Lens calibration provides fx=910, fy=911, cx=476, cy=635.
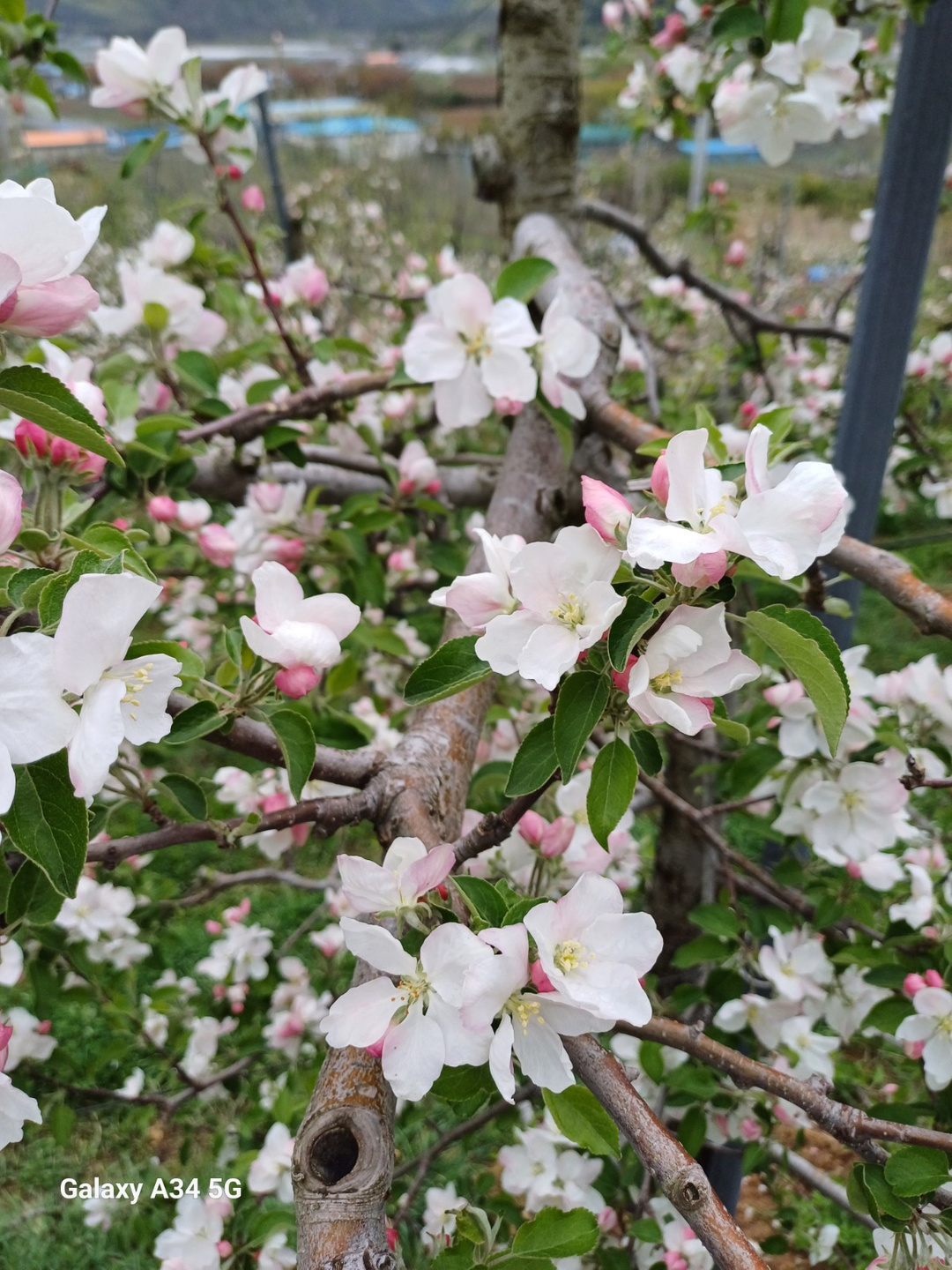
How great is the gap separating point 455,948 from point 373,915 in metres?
0.13

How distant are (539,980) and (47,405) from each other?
1.38 feet

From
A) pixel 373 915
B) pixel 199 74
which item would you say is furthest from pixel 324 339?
pixel 373 915

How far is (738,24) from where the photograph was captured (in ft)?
3.45

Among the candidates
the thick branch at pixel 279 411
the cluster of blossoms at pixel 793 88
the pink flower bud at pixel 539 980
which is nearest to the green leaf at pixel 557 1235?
the pink flower bud at pixel 539 980

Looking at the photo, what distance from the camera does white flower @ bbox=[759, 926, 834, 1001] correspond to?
106 centimetres

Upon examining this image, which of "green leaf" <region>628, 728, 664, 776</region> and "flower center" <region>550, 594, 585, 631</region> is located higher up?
"flower center" <region>550, 594, 585, 631</region>

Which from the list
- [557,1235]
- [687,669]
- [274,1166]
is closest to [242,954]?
[274,1166]

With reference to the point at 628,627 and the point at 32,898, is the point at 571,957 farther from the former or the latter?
the point at 32,898

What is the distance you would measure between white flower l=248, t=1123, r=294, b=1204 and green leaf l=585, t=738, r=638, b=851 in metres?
0.85

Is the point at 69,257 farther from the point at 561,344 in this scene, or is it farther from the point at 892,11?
the point at 892,11

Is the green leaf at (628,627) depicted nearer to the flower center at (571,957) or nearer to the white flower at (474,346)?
the flower center at (571,957)

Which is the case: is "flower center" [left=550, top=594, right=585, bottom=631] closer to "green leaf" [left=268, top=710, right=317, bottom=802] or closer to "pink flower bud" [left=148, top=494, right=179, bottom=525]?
"green leaf" [left=268, top=710, right=317, bottom=802]

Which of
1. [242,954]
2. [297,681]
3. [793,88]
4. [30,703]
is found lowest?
[242,954]

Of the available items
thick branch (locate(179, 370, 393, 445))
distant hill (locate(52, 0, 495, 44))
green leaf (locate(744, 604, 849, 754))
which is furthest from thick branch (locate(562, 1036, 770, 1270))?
distant hill (locate(52, 0, 495, 44))
